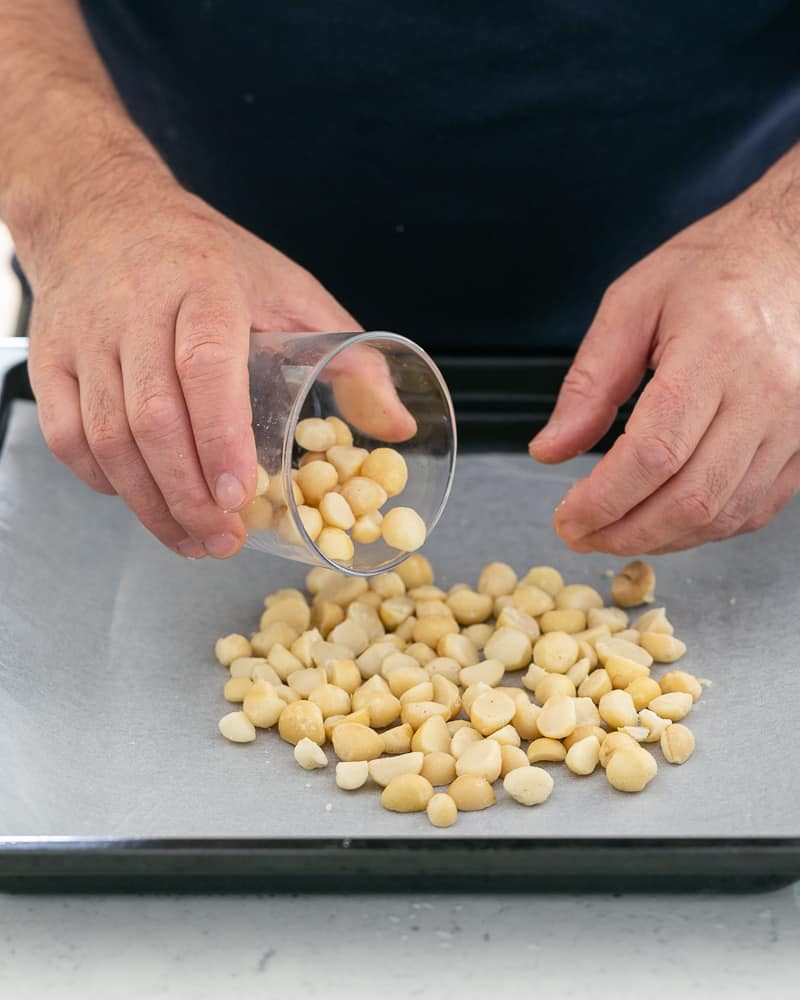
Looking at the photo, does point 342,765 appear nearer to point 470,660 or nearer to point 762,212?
point 470,660

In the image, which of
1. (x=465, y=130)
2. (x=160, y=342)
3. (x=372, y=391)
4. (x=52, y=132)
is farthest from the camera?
(x=465, y=130)

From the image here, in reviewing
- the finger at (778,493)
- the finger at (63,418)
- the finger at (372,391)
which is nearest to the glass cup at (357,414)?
the finger at (372,391)

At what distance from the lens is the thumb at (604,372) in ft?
3.13

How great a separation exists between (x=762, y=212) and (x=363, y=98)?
0.41 metres

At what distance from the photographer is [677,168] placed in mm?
1309

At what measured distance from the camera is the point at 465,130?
1256 millimetres

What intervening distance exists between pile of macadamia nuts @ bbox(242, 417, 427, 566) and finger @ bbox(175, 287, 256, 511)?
2.9 inches

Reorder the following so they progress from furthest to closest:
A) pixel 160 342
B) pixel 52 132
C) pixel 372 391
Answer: pixel 52 132 → pixel 372 391 → pixel 160 342

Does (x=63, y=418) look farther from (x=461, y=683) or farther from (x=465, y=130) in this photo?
(x=465, y=130)

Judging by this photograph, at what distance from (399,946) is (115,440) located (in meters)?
0.35

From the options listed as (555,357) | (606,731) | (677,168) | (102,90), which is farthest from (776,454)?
(102,90)

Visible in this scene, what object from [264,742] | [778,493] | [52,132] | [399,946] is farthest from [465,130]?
[399,946]

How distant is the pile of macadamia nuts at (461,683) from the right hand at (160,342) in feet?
0.37

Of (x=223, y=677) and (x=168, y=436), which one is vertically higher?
(x=168, y=436)
